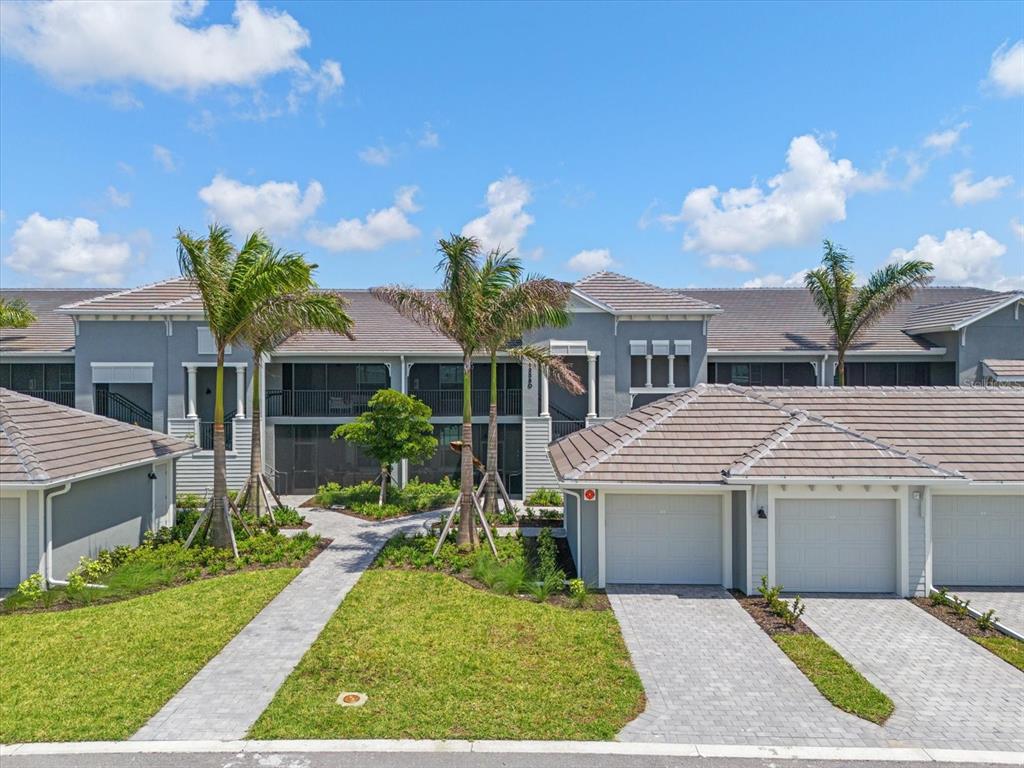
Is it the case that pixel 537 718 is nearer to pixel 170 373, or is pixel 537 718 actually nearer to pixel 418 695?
pixel 418 695

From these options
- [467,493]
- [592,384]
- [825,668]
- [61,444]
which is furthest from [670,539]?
[61,444]

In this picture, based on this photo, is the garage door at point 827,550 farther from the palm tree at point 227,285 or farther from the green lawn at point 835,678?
the palm tree at point 227,285

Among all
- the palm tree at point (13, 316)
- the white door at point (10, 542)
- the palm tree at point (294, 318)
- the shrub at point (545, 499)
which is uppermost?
the palm tree at point (13, 316)

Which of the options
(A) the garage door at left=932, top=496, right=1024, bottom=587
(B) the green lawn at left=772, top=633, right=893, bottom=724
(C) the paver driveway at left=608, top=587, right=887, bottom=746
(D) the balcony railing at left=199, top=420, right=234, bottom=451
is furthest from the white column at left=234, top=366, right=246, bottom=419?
(A) the garage door at left=932, top=496, right=1024, bottom=587

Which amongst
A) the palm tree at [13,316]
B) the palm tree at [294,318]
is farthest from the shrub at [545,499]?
the palm tree at [13,316]

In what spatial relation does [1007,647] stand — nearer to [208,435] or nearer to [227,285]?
[227,285]

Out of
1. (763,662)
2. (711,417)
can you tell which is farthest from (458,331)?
(763,662)
